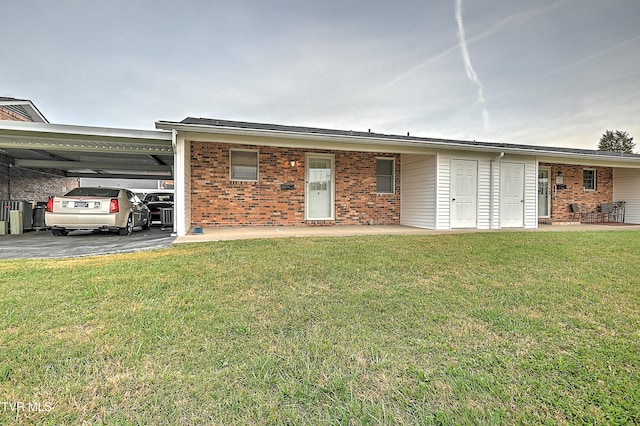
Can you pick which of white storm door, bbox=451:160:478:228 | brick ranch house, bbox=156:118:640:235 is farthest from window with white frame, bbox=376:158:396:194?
white storm door, bbox=451:160:478:228

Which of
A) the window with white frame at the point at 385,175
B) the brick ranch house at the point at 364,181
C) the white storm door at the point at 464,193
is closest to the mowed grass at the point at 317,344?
the brick ranch house at the point at 364,181

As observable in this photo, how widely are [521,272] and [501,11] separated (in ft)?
27.9

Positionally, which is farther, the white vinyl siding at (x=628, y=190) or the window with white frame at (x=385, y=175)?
the white vinyl siding at (x=628, y=190)

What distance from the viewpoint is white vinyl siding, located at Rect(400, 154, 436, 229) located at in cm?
930

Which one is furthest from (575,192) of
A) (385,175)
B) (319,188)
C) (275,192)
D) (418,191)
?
(275,192)

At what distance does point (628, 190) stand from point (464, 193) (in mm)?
9139

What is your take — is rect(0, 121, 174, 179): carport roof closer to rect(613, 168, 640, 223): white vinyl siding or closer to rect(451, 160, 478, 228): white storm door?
rect(451, 160, 478, 228): white storm door

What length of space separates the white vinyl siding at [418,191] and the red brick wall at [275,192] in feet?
0.93

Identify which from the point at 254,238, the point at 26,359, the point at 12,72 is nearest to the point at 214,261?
the point at 254,238

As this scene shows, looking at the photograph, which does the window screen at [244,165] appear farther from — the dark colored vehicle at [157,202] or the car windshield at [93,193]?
the dark colored vehicle at [157,202]

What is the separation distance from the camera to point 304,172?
991 centimetres

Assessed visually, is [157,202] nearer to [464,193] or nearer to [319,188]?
[319,188]

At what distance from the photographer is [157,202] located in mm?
12430

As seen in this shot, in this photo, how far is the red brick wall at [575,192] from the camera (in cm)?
1224
